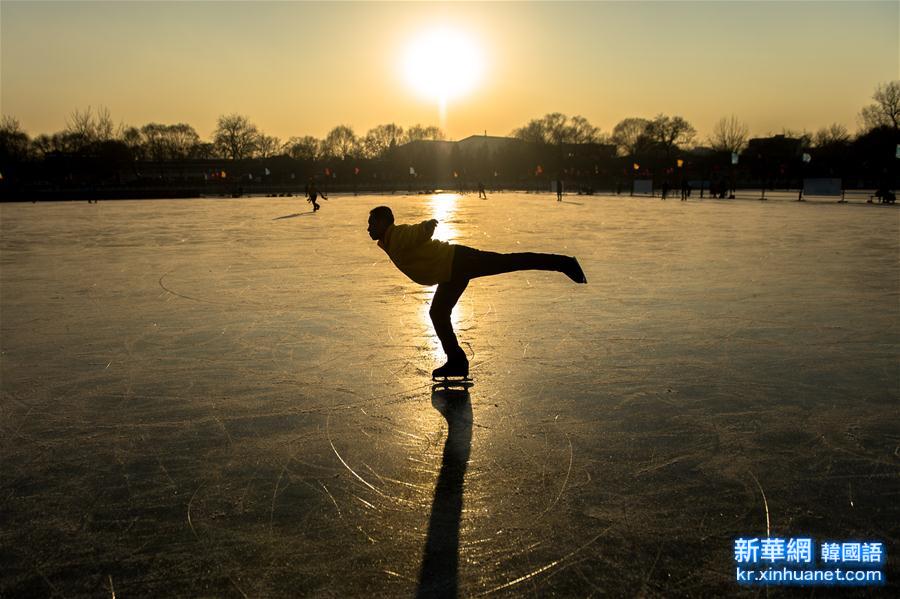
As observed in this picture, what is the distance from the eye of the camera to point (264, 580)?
7.66 feet

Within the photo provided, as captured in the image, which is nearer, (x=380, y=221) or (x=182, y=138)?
(x=380, y=221)

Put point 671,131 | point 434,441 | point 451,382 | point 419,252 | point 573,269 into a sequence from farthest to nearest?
point 671,131
point 451,382
point 573,269
point 419,252
point 434,441

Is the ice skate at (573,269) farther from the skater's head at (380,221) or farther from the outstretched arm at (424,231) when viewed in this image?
the skater's head at (380,221)

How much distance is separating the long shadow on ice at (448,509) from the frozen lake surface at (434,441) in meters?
0.01

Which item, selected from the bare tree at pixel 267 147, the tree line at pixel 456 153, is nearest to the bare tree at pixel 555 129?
the tree line at pixel 456 153

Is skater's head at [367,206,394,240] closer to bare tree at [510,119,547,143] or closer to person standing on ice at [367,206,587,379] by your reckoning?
person standing on ice at [367,206,587,379]

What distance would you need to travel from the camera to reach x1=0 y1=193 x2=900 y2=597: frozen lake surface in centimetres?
245

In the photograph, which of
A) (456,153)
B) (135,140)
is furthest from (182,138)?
(456,153)

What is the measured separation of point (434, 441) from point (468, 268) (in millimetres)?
1314

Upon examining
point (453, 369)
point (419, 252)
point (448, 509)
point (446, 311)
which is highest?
point (419, 252)

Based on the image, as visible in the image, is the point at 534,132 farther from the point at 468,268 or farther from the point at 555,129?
the point at 468,268

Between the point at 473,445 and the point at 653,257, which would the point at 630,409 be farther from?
the point at 653,257

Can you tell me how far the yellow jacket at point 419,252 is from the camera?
424 cm

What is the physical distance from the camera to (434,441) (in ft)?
11.7
